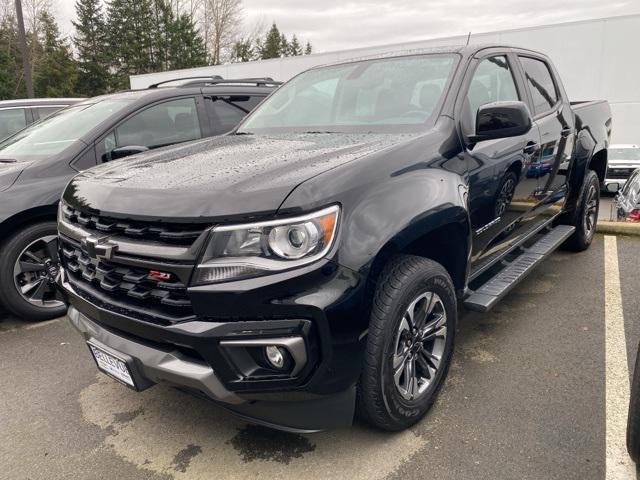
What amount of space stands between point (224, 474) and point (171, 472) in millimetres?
240

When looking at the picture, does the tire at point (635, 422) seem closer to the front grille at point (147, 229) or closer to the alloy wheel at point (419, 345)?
the alloy wheel at point (419, 345)

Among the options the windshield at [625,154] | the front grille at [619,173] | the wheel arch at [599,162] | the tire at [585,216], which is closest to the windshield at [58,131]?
the tire at [585,216]

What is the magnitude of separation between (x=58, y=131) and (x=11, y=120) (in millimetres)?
2596

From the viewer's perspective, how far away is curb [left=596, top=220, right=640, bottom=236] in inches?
223

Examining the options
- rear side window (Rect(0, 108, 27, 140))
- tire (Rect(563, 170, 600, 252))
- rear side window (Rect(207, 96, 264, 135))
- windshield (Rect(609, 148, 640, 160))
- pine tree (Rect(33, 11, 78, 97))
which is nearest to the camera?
tire (Rect(563, 170, 600, 252))

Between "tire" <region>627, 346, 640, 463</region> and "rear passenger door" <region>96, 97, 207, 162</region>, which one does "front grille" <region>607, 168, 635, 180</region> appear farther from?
"tire" <region>627, 346, 640, 463</region>

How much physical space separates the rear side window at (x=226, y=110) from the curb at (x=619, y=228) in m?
4.24

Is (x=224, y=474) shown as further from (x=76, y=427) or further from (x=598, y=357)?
(x=598, y=357)

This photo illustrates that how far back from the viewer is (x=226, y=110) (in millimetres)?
5082

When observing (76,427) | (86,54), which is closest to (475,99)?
(76,427)

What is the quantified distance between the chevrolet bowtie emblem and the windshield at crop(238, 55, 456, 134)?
141cm

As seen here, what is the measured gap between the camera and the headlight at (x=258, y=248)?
71.2 inches

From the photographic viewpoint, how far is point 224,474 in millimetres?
2162

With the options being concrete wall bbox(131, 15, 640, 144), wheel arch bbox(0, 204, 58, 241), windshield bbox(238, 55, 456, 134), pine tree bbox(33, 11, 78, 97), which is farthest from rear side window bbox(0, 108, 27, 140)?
pine tree bbox(33, 11, 78, 97)
